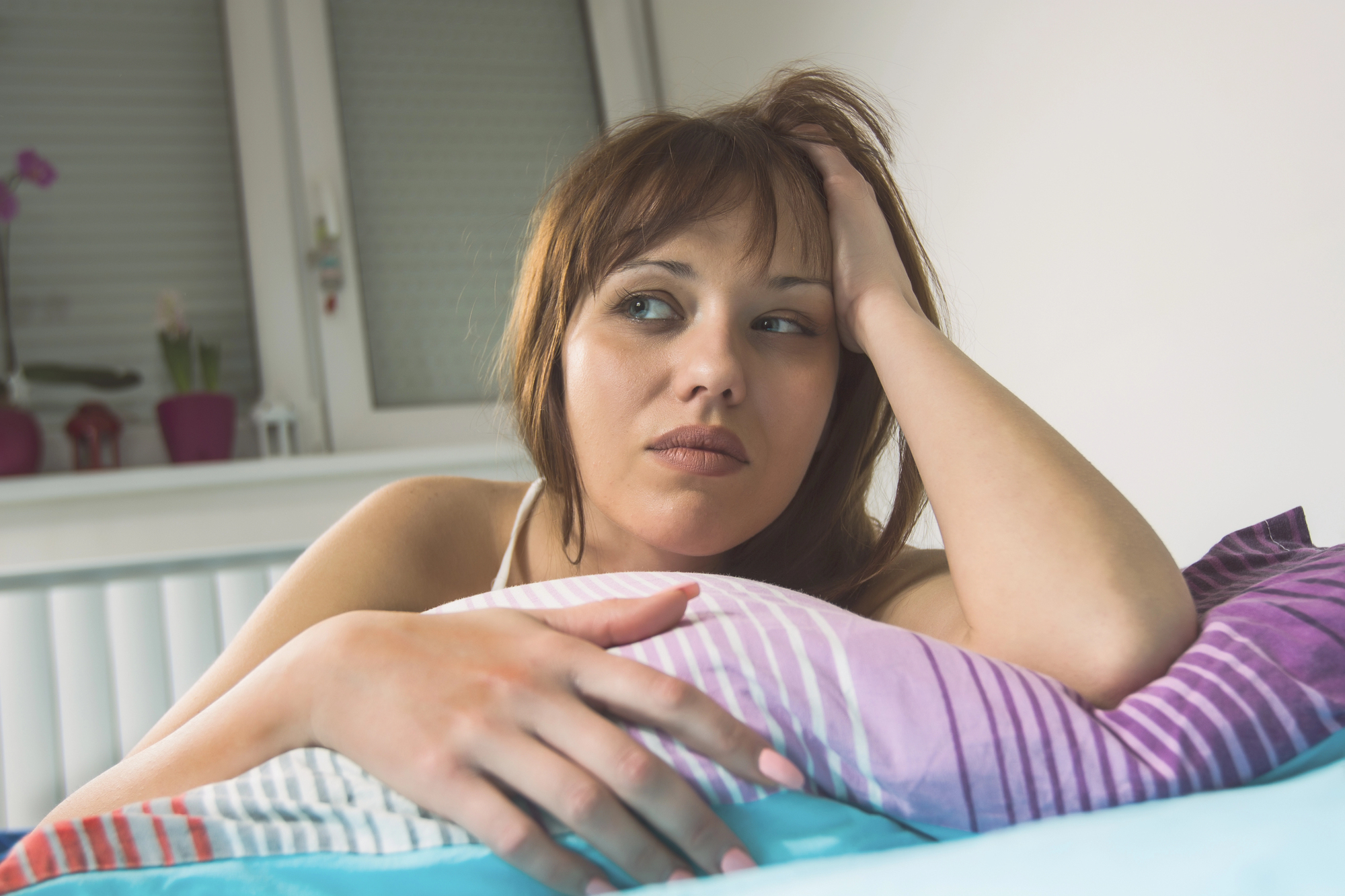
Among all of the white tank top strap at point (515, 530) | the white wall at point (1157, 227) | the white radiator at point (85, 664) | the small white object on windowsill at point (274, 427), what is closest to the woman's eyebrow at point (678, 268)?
the white tank top strap at point (515, 530)

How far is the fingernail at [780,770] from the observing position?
0.41 m

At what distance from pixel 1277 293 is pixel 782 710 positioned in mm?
812

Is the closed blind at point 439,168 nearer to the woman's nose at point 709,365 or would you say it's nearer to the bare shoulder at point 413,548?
the bare shoulder at point 413,548

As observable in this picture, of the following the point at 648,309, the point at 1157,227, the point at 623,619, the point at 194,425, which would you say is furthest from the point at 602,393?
the point at 194,425

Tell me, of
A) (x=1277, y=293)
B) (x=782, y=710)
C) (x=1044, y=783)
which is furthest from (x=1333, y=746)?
(x=1277, y=293)

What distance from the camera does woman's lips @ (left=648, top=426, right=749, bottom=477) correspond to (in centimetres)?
75

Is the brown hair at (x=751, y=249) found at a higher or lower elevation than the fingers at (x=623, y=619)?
higher

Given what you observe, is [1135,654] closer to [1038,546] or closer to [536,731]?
[1038,546]

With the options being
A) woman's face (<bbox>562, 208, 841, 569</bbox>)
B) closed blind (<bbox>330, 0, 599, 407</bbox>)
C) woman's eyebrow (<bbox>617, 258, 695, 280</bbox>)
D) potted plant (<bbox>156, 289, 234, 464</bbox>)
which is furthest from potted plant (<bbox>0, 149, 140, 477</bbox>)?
woman's eyebrow (<bbox>617, 258, 695, 280</bbox>)

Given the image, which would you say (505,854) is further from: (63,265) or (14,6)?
(14,6)

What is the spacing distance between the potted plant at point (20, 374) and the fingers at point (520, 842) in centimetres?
183

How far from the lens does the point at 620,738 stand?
416mm

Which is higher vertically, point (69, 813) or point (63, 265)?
point (63, 265)

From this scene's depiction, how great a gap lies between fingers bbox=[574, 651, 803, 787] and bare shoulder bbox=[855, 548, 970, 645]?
1.08 ft
